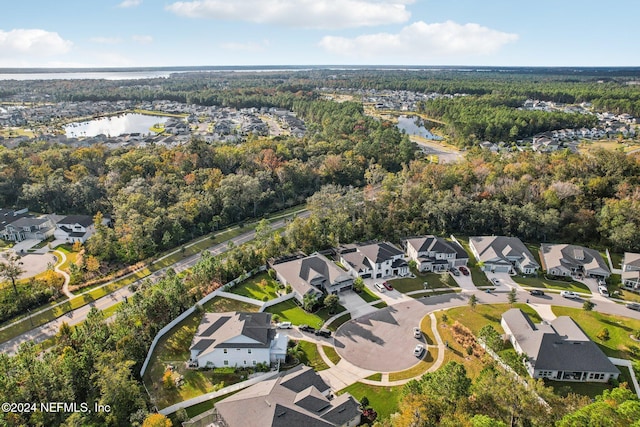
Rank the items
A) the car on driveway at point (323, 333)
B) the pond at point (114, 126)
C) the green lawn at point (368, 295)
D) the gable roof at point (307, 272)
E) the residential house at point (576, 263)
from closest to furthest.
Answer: the car on driveway at point (323, 333), the gable roof at point (307, 272), the green lawn at point (368, 295), the residential house at point (576, 263), the pond at point (114, 126)

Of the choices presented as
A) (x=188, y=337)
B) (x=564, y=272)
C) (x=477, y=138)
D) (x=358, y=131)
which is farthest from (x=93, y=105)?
(x=564, y=272)

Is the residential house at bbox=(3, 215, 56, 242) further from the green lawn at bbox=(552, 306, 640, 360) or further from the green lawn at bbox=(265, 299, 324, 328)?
the green lawn at bbox=(552, 306, 640, 360)

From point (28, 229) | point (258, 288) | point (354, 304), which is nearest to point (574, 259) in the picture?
point (354, 304)

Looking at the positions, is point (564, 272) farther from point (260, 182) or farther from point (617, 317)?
point (260, 182)

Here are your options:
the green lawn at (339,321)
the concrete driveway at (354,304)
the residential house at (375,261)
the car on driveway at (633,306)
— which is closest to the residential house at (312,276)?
the concrete driveway at (354,304)

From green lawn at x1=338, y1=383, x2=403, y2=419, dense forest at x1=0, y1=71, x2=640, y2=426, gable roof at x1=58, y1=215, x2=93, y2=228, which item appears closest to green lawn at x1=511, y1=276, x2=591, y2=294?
dense forest at x1=0, y1=71, x2=640, y2=426

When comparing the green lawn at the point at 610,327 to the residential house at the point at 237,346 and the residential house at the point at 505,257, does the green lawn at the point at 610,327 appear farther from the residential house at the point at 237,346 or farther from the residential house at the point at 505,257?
the residential house at the point at 237,346
